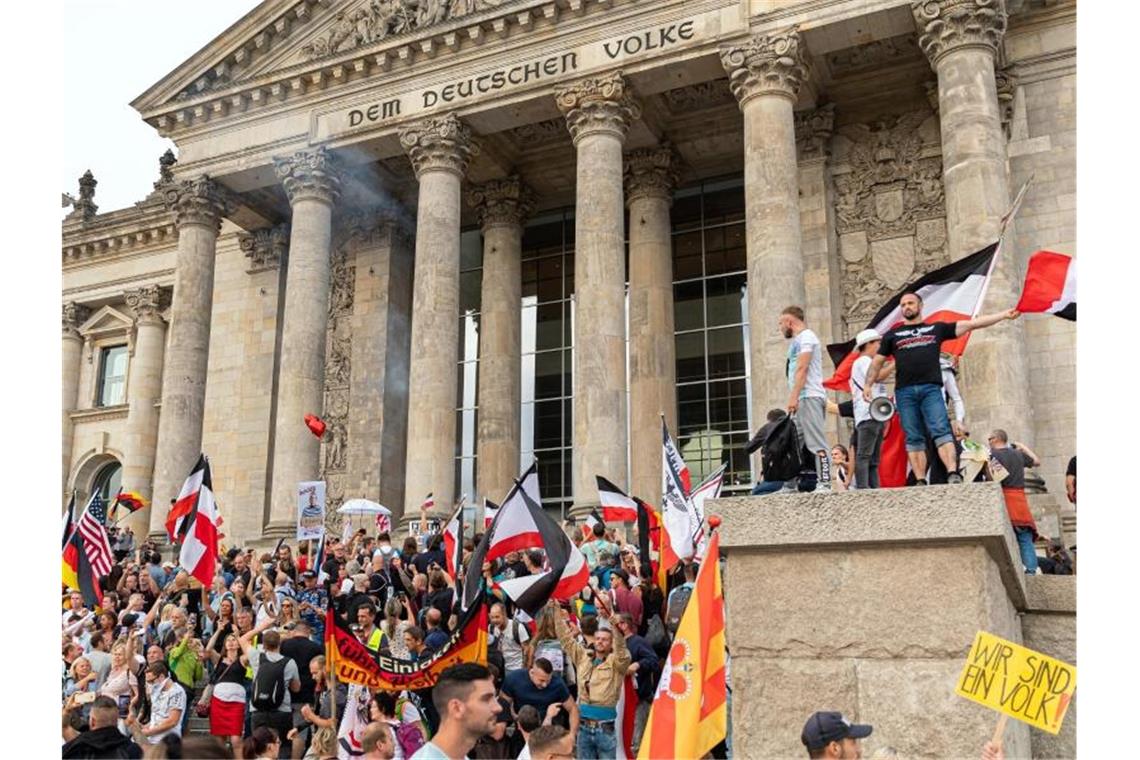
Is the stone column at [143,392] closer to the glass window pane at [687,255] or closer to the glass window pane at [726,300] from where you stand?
the glass window pane at [687,255]

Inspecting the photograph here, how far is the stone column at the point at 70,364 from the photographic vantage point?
36.6 meters

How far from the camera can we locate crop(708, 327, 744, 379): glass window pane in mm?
25312

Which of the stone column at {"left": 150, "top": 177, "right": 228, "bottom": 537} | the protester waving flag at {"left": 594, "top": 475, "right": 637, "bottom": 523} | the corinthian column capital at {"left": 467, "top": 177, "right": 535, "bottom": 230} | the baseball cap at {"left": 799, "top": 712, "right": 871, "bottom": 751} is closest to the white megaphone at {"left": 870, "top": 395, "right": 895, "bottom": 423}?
the baseball cap at {"left": 799, "top": 712, "right": 871, "bottom": 751}

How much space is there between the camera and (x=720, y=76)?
22469 mm

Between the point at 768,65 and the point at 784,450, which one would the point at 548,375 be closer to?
the point at 768,65

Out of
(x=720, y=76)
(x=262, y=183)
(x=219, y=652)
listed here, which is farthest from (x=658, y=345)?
(x=219, y=652)

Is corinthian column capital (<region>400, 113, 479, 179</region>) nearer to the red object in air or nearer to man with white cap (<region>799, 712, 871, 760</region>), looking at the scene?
the red object in air

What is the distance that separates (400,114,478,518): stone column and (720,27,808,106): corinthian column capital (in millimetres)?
6575

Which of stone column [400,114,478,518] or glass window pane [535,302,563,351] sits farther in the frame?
glass window pane [535,302,563,351]

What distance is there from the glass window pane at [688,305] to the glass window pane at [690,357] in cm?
30

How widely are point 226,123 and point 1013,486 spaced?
22.1m

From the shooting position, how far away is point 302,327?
2469 centimetres

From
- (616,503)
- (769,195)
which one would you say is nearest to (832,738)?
(616,503)

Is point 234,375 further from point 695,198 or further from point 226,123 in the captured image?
point 695,198
